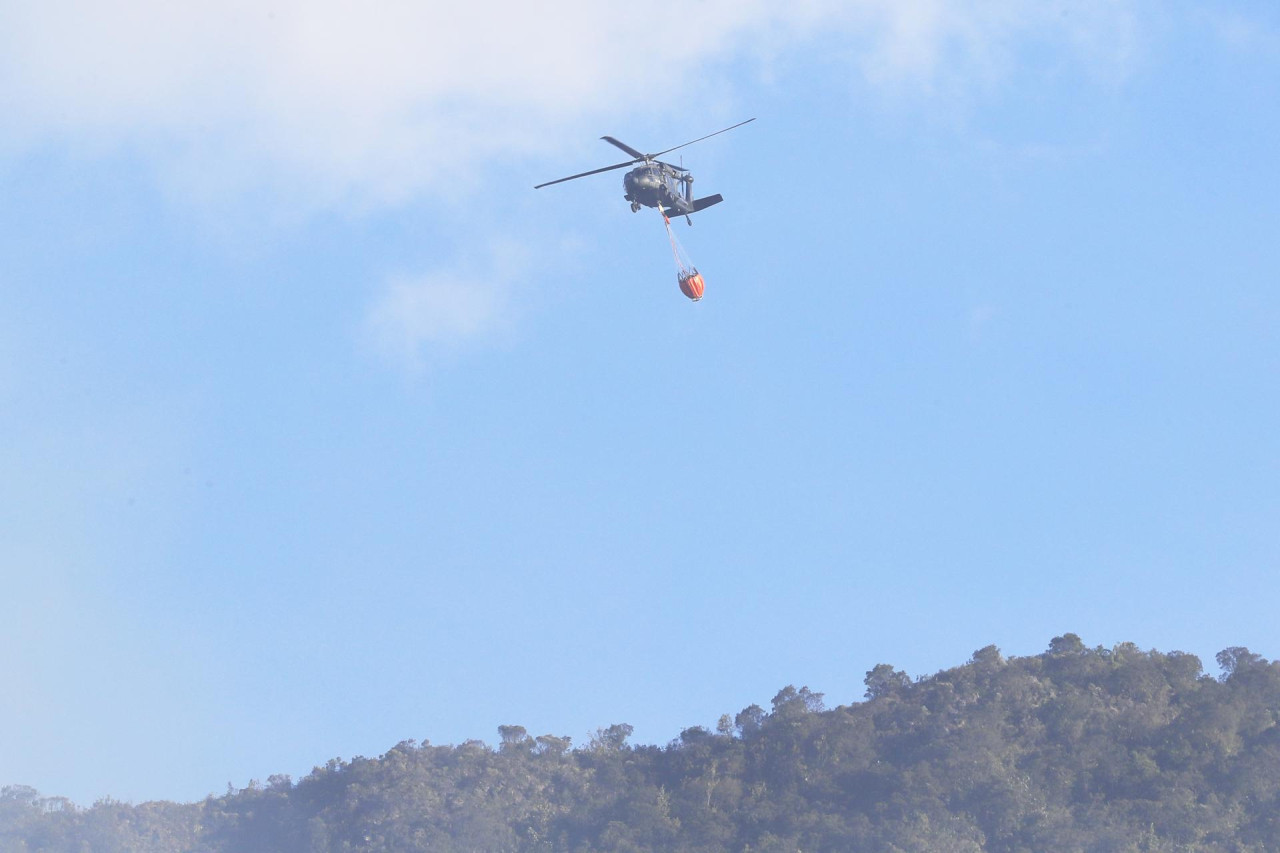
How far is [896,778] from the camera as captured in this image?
198 ft

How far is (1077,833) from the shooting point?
179ft

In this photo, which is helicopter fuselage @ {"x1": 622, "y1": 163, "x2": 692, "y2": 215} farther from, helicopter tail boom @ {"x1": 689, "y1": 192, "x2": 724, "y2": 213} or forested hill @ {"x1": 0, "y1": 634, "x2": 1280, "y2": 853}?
forested hill @ {"x1": 0, "y1": 634, "x2": 1280, "y2": 853}

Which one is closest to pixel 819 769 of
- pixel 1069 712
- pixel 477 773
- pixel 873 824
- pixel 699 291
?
pixel 873 824

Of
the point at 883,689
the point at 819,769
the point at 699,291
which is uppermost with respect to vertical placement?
the point at 699,291

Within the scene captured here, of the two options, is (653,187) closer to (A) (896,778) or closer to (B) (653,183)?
(B) (653,183)

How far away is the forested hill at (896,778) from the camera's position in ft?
185

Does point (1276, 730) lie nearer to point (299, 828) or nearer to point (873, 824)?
point (873, 824)

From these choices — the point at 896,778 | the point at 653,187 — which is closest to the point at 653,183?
the point at 653,187

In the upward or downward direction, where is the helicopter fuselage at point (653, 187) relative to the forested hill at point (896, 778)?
upward

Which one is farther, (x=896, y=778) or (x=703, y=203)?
(x=896, y=778)

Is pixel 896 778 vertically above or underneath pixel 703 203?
underneath

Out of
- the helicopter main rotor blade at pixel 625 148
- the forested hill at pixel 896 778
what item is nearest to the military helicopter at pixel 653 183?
the helicopter main rotor blade at pixel 625 148

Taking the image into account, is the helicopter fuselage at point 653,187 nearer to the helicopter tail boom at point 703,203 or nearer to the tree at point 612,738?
the helicopter tail boom at point 703,203

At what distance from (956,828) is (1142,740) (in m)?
10.7
